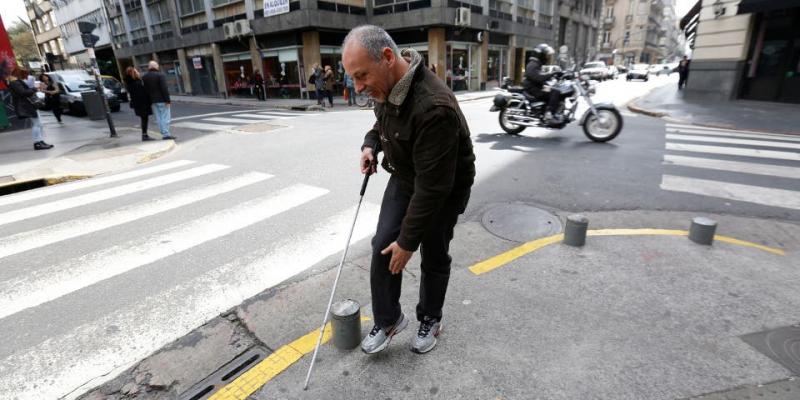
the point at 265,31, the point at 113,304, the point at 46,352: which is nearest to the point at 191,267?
the point at 113,304

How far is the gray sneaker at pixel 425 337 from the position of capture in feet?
8.30

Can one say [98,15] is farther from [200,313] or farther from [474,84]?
[200,313]

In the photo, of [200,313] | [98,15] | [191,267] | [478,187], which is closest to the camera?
[200,313]

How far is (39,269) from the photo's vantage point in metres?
3.80

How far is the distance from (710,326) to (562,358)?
1120mm

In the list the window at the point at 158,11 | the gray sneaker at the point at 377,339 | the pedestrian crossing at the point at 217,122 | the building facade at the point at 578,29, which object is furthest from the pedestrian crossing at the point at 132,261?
the building facade at the point at 578,29

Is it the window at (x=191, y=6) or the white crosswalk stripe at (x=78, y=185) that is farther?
the window at (x=191, y=6)

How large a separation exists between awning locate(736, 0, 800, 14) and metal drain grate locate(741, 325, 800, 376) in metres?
15.8

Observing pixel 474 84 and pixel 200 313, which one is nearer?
pixel 200 313

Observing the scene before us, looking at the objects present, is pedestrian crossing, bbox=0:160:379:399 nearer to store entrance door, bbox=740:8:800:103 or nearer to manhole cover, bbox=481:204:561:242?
manhole cover, bbox=481:204:561:242

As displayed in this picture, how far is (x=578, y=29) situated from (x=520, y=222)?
54.1 meters

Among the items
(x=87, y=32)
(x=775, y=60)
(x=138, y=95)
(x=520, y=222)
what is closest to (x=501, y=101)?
(x=520, y=222)

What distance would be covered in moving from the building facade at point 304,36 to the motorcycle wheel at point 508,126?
17.1 meters

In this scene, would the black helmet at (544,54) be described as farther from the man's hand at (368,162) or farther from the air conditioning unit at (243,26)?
the air conditioning unit at (243,26)
